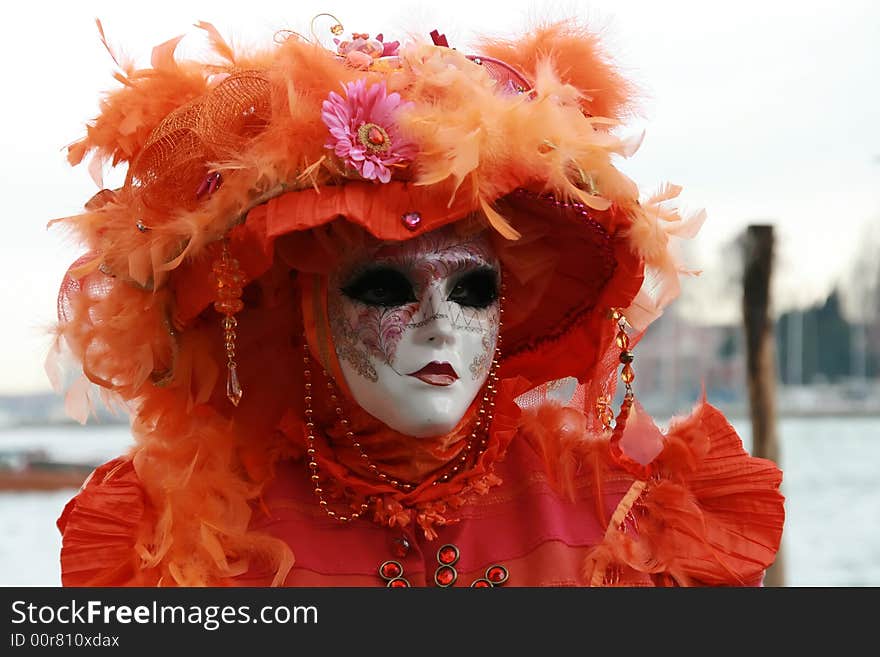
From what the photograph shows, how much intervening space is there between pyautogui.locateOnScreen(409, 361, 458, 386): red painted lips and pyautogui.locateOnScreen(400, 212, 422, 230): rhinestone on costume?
261 mm

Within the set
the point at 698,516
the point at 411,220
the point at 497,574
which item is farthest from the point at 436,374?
the point at 698,516

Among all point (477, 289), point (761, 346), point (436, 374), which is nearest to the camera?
point (436, 374)

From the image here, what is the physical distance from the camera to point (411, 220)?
5.72 ft

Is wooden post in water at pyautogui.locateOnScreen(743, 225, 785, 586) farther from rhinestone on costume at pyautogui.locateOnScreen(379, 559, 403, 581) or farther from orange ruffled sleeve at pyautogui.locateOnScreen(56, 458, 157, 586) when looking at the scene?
orange ruffled sleeve at pyautogui.locateOnScreen(56, 458, 157, 586)

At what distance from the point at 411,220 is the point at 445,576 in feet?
2.21

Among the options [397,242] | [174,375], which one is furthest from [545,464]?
[174,375]

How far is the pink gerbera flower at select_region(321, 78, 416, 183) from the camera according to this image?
5.75ft

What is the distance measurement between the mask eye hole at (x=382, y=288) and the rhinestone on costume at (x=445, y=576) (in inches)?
19.8

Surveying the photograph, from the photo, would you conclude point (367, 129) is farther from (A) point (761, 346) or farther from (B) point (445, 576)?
(A) point (761, 346)

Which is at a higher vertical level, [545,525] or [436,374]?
[436,374]

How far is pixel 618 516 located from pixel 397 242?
0.67 metres

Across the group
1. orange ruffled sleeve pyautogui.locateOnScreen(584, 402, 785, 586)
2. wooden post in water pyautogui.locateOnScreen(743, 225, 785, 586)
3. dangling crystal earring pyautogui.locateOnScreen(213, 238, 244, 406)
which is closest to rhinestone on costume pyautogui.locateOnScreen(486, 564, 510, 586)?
orange ruffled sleeve pyautogui.locateOnScreen(584, 402, 785, 586)
